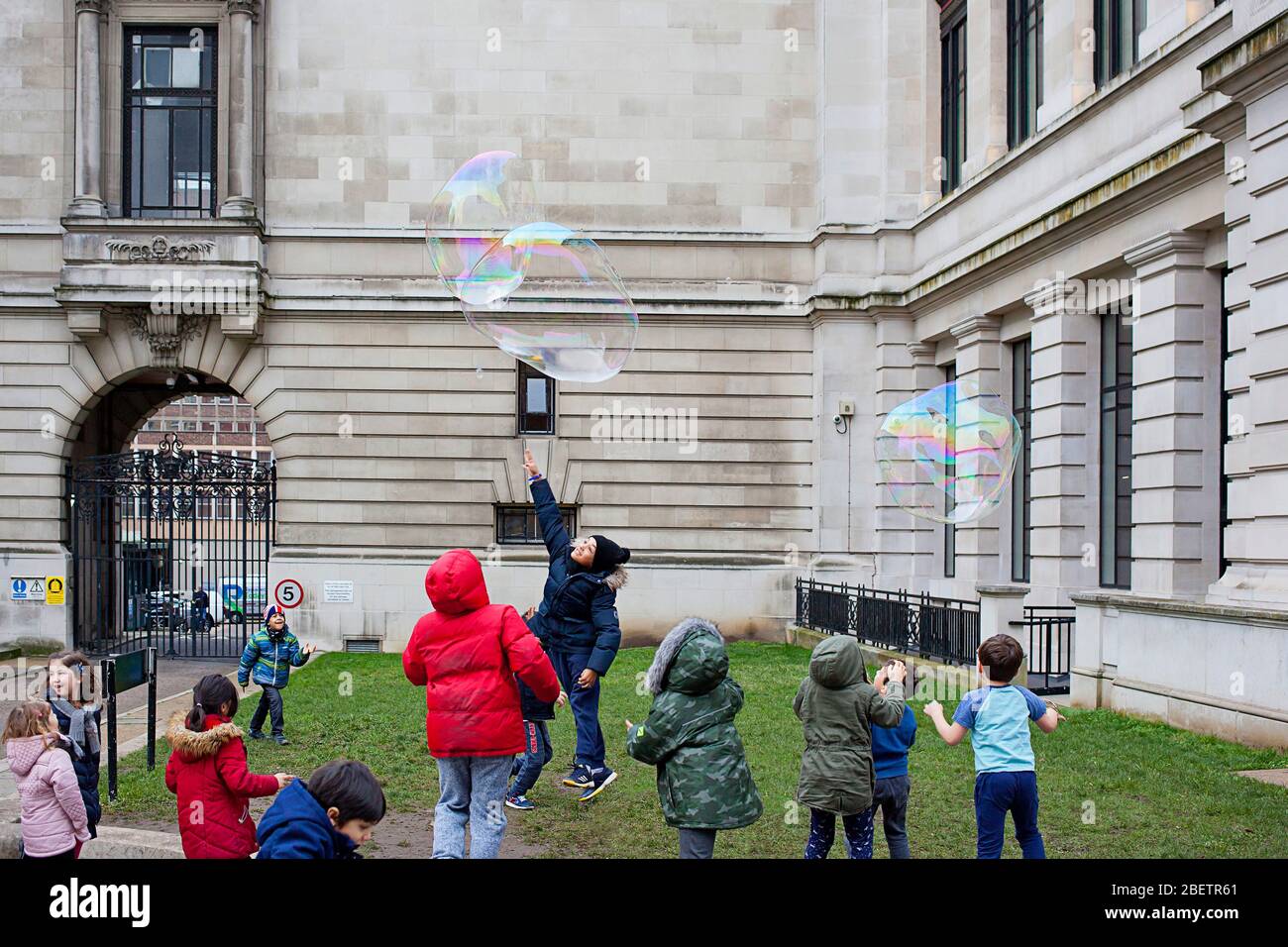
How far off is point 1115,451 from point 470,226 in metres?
10.3

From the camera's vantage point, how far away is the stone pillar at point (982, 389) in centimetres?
2111

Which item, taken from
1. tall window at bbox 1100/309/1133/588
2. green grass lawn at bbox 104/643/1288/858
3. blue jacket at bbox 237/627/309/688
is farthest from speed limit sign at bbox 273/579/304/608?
tall window at bbox 1100/309/1133/588

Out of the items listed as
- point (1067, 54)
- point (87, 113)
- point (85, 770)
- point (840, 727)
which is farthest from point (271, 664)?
point (87, 113)

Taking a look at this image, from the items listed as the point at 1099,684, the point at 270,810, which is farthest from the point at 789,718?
the point at 270,810

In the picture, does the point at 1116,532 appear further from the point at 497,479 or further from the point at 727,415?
the point at 497,479

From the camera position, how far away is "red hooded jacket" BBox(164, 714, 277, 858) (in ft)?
21.0

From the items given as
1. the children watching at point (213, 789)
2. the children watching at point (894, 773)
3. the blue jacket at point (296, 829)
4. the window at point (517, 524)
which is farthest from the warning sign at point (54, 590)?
the blue jacket at point (296, 829)

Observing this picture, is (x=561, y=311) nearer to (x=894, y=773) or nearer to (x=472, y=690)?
(x=472, y=690)

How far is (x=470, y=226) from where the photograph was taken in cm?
1259

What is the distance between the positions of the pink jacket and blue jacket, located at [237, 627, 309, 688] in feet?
20.2

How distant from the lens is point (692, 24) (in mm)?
25656

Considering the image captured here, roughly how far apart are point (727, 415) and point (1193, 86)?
1200 centimetres
